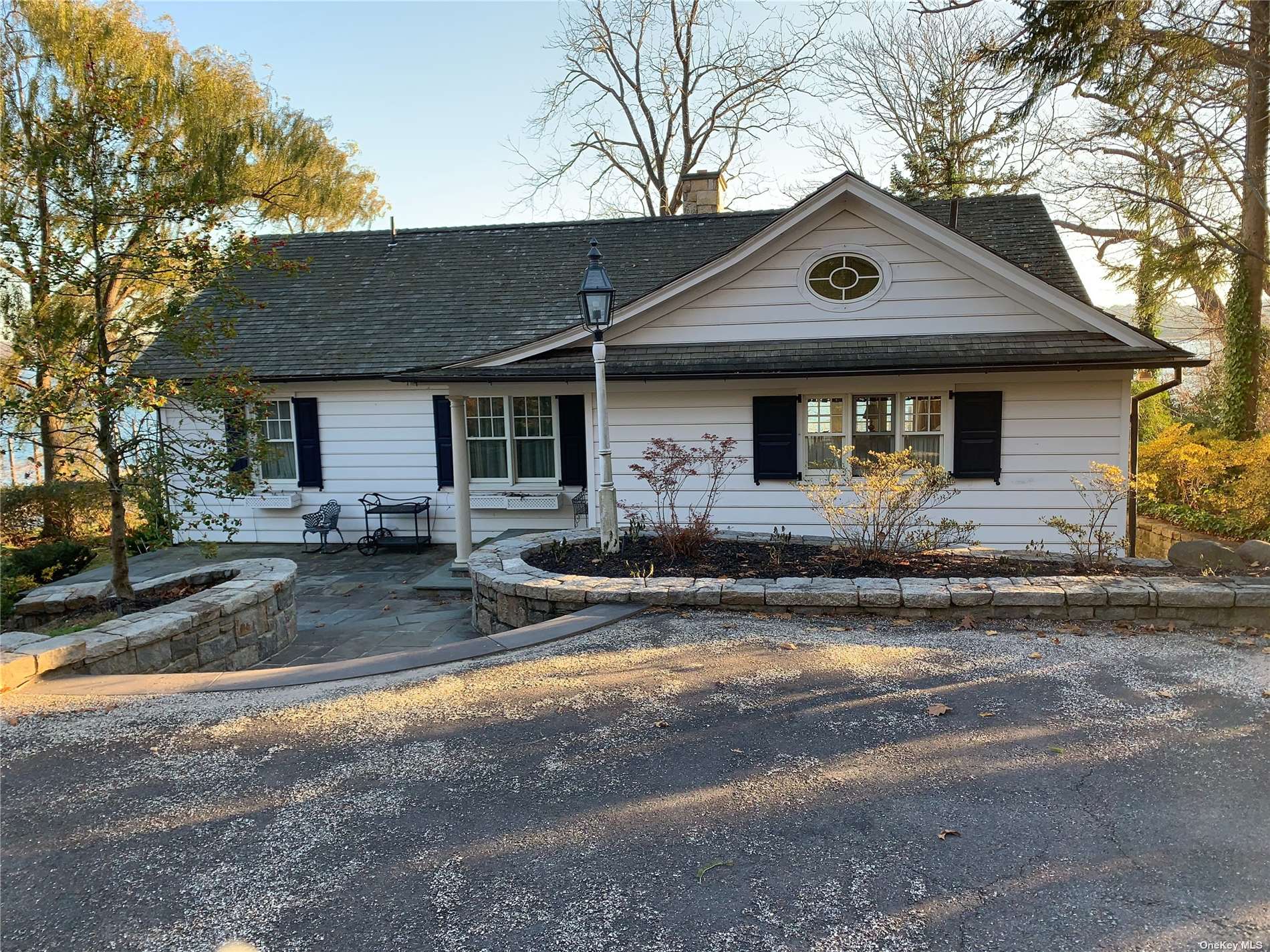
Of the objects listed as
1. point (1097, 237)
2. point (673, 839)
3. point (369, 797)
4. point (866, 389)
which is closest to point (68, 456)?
point (369, 797)

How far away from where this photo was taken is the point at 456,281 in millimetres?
13836

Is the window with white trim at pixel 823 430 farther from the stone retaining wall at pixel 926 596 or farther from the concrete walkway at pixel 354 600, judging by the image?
the concrete walkway at pixel 354 600

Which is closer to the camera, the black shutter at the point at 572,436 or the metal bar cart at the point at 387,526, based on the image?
the black shutter at the point at 572,436

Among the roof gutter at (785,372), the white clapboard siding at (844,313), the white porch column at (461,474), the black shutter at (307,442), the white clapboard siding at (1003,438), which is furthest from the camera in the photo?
the black shutter at (307,442)

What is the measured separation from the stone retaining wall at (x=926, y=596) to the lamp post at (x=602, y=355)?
84 centimetres

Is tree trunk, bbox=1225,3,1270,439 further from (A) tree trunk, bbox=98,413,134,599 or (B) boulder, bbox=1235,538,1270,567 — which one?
(A) tree trunk, bbox=98,413,134,599

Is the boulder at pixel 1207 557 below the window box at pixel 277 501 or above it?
below

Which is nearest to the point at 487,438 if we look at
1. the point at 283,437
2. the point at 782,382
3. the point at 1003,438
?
the point at 283,437

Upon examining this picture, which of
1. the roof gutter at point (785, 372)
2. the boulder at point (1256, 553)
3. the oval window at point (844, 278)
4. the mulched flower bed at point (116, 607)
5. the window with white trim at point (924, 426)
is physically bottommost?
the mulched flower bed at point (116, 607)

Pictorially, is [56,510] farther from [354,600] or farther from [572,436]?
[572,436]

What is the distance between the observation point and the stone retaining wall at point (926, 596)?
211 inches

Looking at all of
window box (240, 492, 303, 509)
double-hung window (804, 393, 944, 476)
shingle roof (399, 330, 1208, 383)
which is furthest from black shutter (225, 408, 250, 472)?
double-hung window (804, 393, 944, 476)

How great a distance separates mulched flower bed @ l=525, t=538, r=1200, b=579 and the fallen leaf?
11.9ft

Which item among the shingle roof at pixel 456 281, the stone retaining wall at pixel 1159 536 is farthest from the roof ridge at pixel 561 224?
the stone retaining wall at pixel 1159 536
